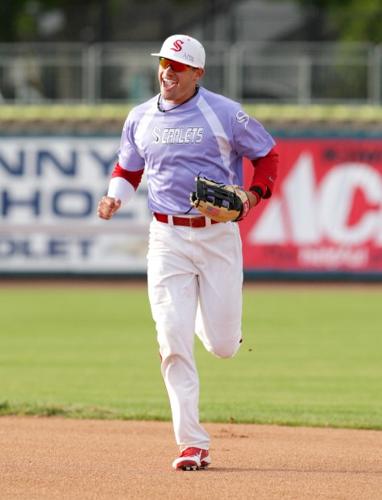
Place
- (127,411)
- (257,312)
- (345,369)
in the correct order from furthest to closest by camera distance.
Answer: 1. (257,312)
2. (345,369)
3. (127,411)

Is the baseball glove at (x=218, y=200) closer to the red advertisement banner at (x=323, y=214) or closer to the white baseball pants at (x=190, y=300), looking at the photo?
the white baseball pants at (x=190, y=300)

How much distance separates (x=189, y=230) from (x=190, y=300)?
0.37 metres

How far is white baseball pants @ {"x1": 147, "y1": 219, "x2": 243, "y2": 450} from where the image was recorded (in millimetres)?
6828

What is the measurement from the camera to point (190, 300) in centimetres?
689

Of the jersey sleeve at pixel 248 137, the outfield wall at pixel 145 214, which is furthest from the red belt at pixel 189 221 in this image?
the outfield wall at pixel 145 214

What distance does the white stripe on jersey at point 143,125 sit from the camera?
7051mm

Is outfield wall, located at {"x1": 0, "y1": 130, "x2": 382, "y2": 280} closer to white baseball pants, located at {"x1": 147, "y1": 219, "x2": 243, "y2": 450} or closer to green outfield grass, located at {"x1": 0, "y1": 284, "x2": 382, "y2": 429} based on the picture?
green outfield grass, located at {"x1": 0, "y1": 284, "x2": 382, "y2": 429}

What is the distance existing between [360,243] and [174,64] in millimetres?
14973

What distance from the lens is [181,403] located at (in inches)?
268

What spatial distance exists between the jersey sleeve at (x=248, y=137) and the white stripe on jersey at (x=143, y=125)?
0.46m

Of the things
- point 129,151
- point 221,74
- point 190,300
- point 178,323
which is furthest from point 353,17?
point 178,323

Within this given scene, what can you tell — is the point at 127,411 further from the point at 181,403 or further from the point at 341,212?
the point at 341,212

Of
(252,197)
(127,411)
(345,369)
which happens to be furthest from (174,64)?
(345,369)

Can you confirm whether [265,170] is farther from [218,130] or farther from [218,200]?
[218,200]
